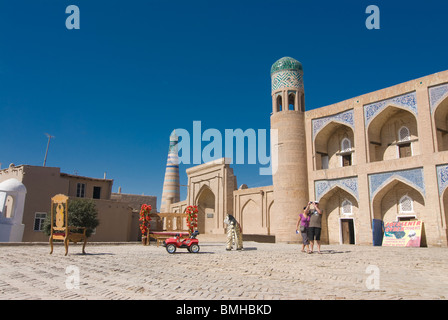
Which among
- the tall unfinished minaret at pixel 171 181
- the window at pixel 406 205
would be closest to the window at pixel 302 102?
the window at pixel 406 205

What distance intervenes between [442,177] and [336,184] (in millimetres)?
5561

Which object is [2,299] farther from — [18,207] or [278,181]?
[18,207]

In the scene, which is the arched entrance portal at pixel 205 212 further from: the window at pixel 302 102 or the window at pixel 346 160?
the window at pixel 346 160

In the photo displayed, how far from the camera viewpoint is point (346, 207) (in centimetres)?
2047

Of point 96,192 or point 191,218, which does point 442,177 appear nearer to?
point 191,218

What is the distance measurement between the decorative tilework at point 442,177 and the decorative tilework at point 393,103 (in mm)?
2913

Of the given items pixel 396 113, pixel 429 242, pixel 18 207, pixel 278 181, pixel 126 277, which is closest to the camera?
pixel 126 277

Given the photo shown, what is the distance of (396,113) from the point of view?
1912 centimetres

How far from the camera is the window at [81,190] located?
90.0 ft

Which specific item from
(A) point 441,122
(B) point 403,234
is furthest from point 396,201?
(A) point 441,122

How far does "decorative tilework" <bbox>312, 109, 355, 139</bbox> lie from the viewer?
2017 cm

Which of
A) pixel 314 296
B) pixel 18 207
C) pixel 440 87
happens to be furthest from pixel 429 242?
pixel 18 207

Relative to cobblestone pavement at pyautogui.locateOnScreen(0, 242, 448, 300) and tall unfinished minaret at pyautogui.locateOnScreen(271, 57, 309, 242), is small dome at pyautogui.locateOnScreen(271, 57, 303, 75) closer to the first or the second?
tall unfinished minaret at pyautogui.locateOnScreen(271, 57, 309, 242)
